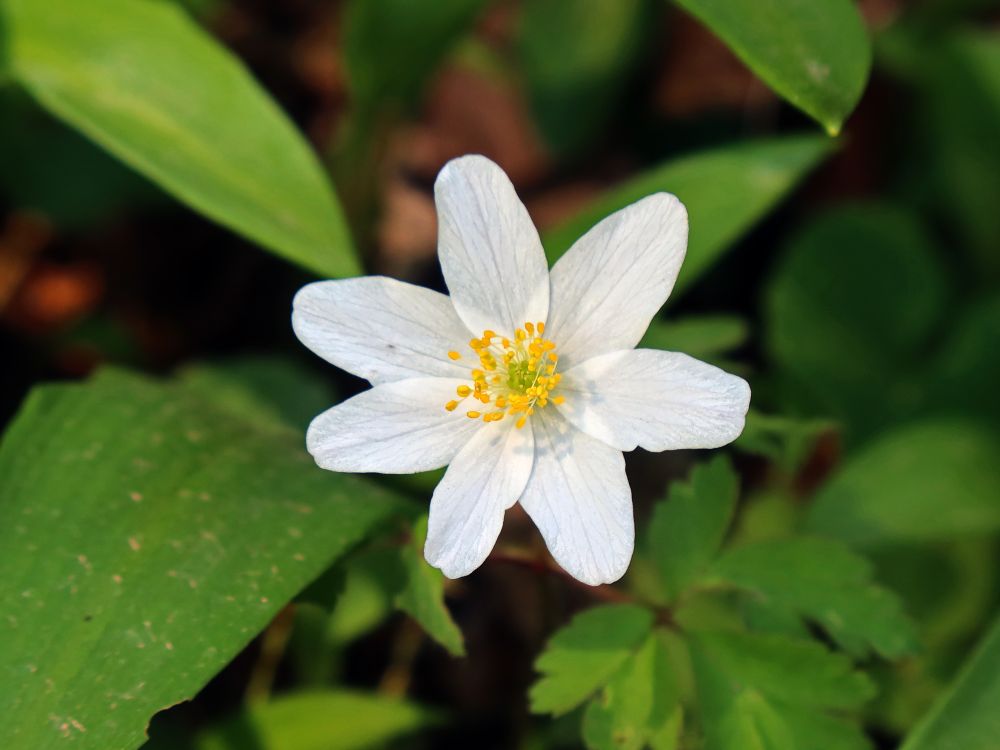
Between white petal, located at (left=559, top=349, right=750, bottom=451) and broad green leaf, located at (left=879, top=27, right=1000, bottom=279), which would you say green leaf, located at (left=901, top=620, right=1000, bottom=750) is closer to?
white petal, located at (left=559, top=349, right=750, bottom=451)

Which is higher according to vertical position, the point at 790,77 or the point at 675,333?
the point at 790,77

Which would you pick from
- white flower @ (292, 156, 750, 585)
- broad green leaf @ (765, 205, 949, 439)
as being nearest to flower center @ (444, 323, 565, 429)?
white flower @ (292, 156, 750, 585)

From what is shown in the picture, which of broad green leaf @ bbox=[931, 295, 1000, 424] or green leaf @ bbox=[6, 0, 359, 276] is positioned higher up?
broad green leaf @ bbox=[931, 295, 1000, 424]

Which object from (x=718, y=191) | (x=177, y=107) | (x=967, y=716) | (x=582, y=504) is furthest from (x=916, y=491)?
(x=177, y=107)

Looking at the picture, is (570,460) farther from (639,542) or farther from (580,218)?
(639,542)

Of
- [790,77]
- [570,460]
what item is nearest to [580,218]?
[790,77]

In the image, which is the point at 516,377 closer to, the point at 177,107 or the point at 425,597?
the point at 425,597
